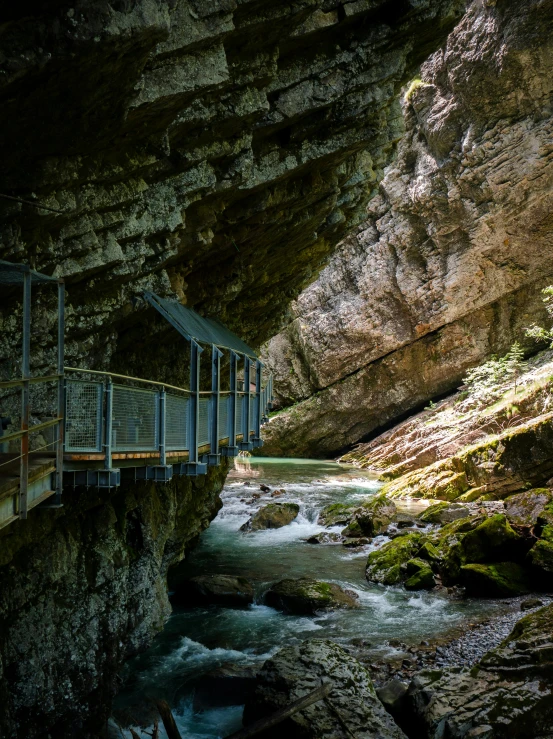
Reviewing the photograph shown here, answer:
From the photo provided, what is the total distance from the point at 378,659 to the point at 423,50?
42.9 ft

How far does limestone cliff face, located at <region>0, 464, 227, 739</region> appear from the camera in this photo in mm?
7973

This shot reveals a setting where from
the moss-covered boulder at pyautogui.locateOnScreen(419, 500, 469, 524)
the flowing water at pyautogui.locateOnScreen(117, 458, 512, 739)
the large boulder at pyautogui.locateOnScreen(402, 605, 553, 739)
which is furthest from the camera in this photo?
the moss-covered boulder at pyautogui.locateOnScreen(419, 500, 469, 524)

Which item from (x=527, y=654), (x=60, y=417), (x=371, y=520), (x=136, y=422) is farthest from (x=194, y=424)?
(x=371, y=520)

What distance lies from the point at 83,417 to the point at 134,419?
0.90 m

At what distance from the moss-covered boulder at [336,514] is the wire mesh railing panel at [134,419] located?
14.6 m

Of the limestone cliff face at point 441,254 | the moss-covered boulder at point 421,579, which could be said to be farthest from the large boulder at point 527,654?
the limestone cliff face at point 441,254

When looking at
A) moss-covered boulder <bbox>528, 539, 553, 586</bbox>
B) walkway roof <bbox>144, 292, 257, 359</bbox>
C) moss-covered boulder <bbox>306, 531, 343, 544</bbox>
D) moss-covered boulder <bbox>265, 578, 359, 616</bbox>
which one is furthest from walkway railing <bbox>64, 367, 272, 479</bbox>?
moss-covered boulder <bbox>306, 531, 343, 544</bbox>

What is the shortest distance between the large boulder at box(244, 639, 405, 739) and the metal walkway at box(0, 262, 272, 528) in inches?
133

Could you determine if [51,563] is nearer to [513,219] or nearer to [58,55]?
[58,55]

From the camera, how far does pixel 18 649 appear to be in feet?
26.3

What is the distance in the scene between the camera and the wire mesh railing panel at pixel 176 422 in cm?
935

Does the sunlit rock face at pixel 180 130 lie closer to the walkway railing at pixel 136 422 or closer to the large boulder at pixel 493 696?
the walkway railing at pixel 136 422

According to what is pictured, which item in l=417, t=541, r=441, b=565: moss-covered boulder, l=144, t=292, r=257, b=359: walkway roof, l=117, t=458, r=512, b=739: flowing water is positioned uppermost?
l=144, t=292, r=257, b=359: walkway roof

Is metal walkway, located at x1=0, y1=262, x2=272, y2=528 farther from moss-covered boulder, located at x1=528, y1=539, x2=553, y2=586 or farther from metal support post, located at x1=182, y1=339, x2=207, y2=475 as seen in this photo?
moss-covered boulder, located at x1=528, y1=539, x2=553, y2=586
